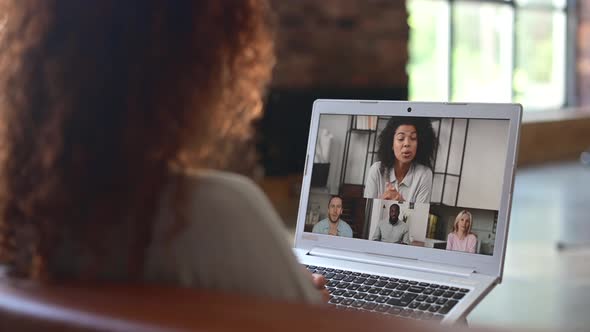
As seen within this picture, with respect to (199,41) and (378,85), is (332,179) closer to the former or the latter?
(199,41)

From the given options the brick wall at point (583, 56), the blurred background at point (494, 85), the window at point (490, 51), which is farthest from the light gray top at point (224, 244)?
the brick wall at point (583, 56)

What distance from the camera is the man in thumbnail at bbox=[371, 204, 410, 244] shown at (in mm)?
1434

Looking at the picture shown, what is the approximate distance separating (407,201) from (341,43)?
Answer: 5361mm

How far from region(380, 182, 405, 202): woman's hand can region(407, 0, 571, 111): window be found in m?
6.84

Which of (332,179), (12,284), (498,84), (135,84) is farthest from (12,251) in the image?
(498,84)

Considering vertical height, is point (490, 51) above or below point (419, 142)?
above

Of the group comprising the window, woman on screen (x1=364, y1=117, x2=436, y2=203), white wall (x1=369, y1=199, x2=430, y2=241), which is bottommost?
white wall (x1=369, y1=199, x2=430, y2=241)

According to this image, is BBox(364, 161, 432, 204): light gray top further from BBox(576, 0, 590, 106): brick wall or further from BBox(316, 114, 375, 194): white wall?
BBox(576, 0, 590, 106): brick wall

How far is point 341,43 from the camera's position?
263 inches

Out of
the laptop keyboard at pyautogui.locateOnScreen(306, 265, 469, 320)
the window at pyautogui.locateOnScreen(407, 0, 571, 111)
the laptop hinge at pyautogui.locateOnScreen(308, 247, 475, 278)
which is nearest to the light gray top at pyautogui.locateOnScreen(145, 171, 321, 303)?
the laptop keyboard at pyautogui.locateOnScreen(306, 265, 469, 320)

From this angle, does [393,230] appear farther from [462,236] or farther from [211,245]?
[211,245]

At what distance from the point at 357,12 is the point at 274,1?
96 centimetres

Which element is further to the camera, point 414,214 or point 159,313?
point 414,214

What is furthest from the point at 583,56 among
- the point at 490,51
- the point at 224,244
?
the point at 224,244
